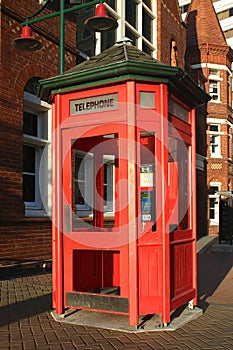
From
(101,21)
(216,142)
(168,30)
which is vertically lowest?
(216,142)

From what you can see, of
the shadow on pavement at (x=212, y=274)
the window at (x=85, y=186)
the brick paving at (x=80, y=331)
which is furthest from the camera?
the window at (x=85, y=186)

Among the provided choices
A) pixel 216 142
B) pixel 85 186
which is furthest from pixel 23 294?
pixel 216 142

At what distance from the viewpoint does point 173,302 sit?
5.58 meters

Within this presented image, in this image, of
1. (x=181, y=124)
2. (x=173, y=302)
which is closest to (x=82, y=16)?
(x=181, y=124)

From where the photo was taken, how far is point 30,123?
1073 cm

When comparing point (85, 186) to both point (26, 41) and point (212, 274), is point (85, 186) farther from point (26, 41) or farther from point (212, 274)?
point (26, 41)

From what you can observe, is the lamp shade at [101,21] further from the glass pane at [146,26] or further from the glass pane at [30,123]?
the glass pane at [146,26]

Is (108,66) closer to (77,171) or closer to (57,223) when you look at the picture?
(57,223)

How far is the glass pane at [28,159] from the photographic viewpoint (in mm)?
10367

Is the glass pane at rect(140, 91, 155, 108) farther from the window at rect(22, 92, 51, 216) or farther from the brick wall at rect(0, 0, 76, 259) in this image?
the window at rect(22, 92, 51, 216)

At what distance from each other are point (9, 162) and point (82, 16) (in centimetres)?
609

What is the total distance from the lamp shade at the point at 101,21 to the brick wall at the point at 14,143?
7.87ft

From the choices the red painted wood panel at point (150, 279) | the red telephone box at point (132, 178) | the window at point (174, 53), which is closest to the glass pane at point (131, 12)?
the window at point (174, 53)

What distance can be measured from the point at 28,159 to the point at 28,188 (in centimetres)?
69
